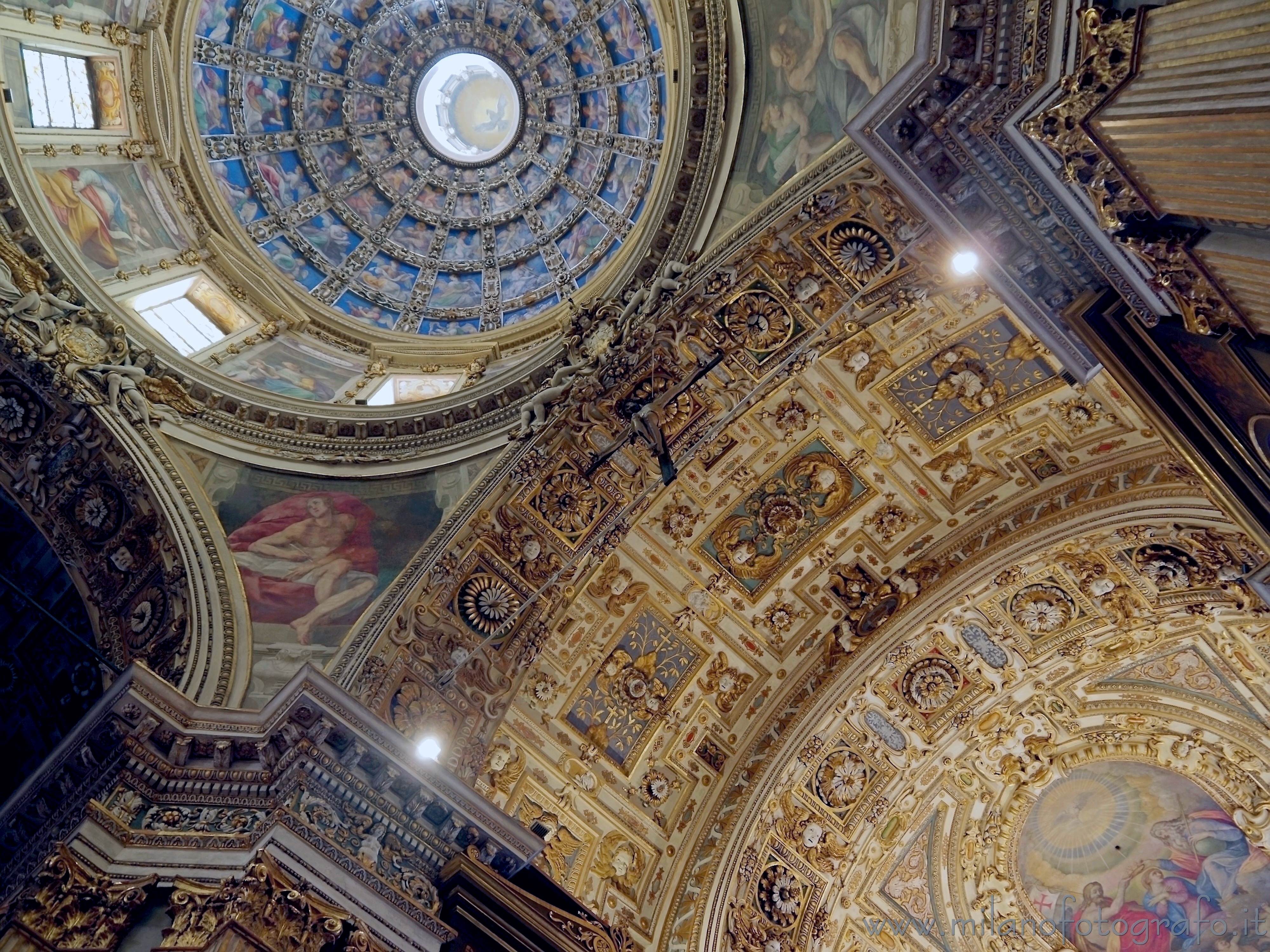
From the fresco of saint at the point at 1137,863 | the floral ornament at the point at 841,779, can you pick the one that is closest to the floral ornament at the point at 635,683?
the floral ornament at the point at 841,779

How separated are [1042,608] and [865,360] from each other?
4.28 metres

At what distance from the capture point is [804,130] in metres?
11.0

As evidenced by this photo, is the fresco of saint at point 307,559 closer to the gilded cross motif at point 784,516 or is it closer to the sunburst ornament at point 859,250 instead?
the gilded cross motif at point 784,516

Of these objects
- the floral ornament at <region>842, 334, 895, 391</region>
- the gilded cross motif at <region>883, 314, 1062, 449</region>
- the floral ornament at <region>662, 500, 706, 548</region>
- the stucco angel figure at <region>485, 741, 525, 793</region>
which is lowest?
the stucco angel figure at <region>485, 741, 525, 793</region>

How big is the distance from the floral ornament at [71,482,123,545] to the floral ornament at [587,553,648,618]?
18.6ft

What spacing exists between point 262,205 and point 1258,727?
17.6 metres

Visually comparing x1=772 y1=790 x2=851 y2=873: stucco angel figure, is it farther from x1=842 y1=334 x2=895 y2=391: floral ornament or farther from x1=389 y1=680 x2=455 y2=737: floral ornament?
x1=842 y1=334 x2=895 y2=391: floral ornament

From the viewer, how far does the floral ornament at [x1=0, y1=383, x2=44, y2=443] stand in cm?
1105

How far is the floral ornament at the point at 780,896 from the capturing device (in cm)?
1277

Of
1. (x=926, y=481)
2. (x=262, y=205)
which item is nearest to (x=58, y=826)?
(x=926, y=481)

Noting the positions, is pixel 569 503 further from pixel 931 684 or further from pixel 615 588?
pixel 931 684

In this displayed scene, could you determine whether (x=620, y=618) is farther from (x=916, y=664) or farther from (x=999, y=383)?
(x=999, y=383)

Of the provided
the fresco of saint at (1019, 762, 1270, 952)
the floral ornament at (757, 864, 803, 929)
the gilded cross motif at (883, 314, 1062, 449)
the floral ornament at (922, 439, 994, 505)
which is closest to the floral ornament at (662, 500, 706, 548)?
the gilded cross motif at (883, 314, 1062, 449)

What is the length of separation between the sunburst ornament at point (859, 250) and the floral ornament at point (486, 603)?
5292 mm
